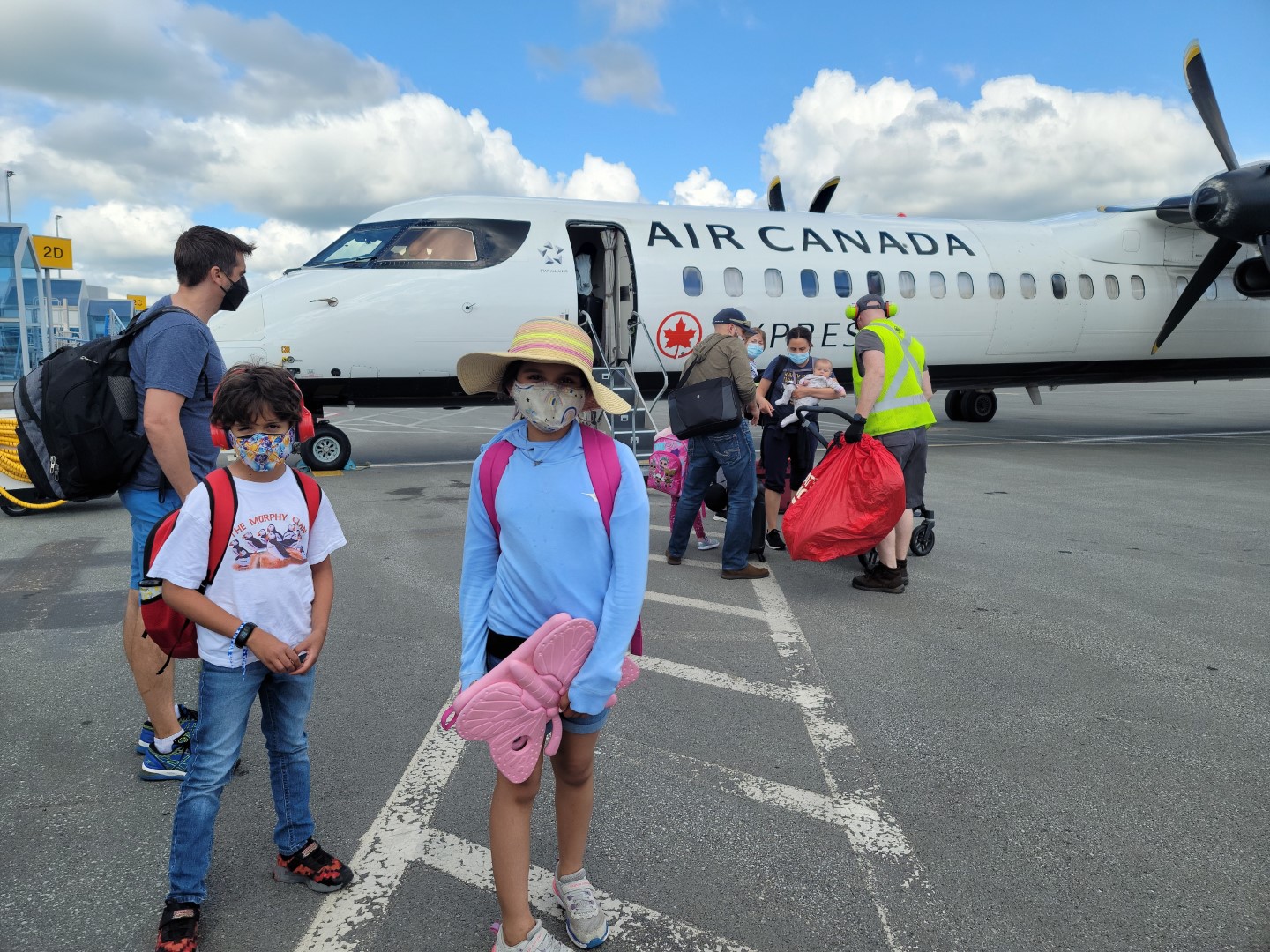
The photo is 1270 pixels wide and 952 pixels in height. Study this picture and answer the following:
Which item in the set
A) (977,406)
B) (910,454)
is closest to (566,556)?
(910,454)

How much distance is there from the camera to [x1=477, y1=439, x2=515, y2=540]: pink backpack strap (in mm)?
2160

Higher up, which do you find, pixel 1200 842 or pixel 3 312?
pixel 3 312

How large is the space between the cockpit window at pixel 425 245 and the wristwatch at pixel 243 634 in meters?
8.20

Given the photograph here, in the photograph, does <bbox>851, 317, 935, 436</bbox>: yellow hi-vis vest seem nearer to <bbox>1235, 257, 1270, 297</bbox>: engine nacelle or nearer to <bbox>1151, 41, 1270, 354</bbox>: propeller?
<bbox>1151, 41, 1270, 354</bbox>: propeller

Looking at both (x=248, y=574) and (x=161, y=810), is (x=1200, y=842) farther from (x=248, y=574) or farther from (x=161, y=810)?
(x=161, y=810)

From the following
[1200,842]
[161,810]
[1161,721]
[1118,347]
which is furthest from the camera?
[1118,347]

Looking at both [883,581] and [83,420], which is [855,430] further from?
[83,420]

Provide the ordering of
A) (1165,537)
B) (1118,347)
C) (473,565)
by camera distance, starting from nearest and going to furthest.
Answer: (473,565) < (1165,537) < (1118,347)

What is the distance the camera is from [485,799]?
302 cm

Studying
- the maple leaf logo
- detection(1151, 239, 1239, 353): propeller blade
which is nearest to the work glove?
the maple leaf logo

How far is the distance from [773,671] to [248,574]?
2615 millimetres

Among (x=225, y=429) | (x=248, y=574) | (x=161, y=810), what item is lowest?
(x=161, y=810)

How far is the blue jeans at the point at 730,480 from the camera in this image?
5574 mm

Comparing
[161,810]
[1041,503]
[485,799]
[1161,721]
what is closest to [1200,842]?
[1161,721]
